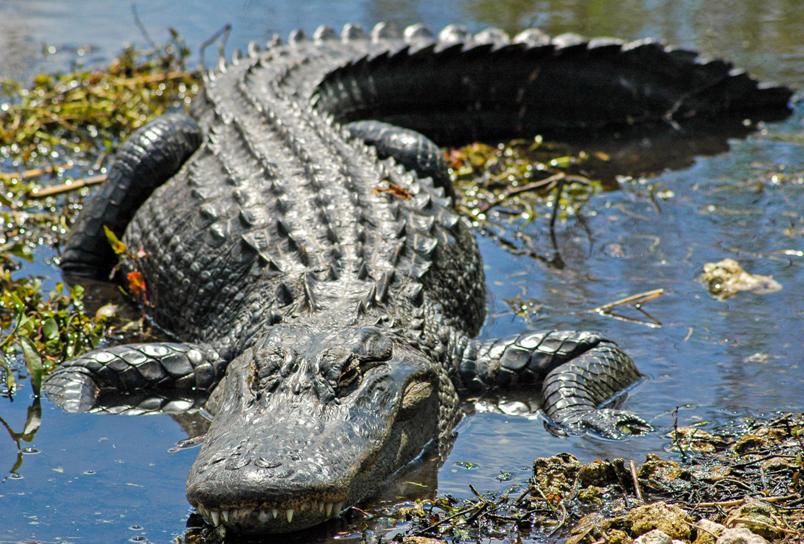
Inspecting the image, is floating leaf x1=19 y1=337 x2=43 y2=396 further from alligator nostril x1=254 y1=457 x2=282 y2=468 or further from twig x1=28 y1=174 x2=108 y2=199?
twig x1=28 y1=174 x2=108 y2=199

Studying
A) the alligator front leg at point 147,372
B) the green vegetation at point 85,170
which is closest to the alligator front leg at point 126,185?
the green vegetation at point 85,170

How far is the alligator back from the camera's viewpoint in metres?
5.28

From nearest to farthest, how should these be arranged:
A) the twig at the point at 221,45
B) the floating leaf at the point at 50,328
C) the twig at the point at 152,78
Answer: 1. the floating leaf at the point at 50,328
2. the twig at the point at 152,78
3. the twig at the point at 221,45

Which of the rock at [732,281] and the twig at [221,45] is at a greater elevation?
the twig at [221,45]

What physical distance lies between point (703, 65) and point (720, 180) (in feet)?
4.84

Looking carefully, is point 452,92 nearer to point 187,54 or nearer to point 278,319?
point 187,54

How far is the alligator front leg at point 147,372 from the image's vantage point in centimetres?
520

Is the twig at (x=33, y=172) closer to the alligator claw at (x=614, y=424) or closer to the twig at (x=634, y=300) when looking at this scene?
the twig at (x=634, y=300)

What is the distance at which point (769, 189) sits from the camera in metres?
7.63

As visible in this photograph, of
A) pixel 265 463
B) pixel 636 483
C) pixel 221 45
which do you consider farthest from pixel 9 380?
pixel 221 45

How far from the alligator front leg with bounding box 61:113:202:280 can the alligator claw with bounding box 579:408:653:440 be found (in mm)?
2919

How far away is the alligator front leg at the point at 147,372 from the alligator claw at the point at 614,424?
156 centimetres

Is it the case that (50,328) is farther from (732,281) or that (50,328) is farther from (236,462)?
(732,281)

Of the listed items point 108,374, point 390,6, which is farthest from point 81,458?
point 390,6
